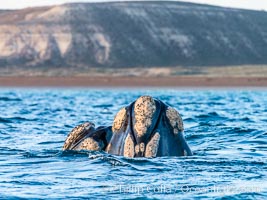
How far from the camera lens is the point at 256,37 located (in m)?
113

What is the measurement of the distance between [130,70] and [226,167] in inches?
3144

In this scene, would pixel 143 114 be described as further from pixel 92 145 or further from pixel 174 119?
pixel 92 145

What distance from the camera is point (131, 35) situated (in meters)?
107

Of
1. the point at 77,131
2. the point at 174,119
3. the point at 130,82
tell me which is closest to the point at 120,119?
the point at 174,119

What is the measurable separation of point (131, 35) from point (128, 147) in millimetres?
94968

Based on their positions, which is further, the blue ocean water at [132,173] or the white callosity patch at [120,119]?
the white callosity patch at [120,119]

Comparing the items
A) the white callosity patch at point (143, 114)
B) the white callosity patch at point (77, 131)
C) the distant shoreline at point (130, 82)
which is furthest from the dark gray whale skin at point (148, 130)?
the distant shoreline at point (130, 82)

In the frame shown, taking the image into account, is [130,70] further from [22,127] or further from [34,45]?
[22,127]

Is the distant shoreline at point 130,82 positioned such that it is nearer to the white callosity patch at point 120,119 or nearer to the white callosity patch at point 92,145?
the white callosity patch at point 92,145

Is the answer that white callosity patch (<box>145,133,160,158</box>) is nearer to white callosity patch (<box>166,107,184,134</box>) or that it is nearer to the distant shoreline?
white callosity patch (<box>166,107,184,134</box>)

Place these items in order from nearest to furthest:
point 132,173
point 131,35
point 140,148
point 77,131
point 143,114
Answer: point 132,173 → point 143,114 → point 140,148 → point 77,131 → point 131,35

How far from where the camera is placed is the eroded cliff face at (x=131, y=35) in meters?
98.3

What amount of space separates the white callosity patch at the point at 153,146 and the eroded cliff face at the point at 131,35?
82.3 m

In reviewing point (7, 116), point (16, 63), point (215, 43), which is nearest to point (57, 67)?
point (16, 63)
